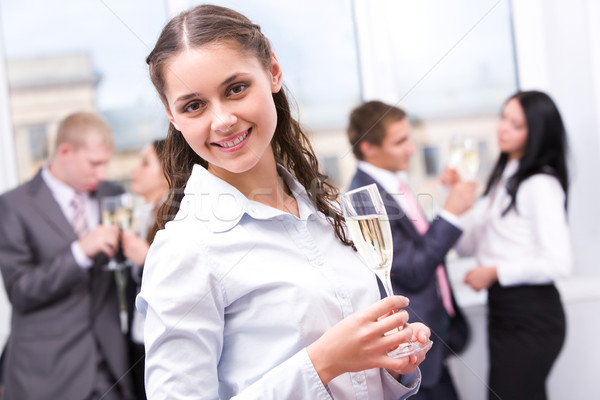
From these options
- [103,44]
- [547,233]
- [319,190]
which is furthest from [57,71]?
[547,233]

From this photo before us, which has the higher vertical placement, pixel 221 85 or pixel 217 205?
pixel 221 85

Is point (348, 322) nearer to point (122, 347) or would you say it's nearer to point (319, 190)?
point (319, 190)

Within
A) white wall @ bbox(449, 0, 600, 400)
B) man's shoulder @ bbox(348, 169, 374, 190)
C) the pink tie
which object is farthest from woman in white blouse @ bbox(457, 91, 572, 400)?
man's shoulder @ bbox(348, 169, 374, 190)

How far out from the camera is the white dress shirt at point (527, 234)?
7.41 ft

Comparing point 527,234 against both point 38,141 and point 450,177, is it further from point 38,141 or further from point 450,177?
point 38,141

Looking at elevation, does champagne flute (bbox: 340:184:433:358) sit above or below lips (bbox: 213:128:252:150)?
below

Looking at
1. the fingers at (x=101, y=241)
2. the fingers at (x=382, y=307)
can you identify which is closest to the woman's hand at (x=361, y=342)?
the fingers at (x=382, y=307)

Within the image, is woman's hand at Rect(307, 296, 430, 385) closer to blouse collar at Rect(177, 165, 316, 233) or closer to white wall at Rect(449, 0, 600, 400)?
blouse collar at Rect(177, 165, 316, 233)

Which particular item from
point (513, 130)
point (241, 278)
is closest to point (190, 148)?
point (241, 278)

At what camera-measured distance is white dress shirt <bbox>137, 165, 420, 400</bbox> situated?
790 millimetres

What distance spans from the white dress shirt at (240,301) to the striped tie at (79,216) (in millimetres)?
1710

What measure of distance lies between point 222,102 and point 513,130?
6.39 ft

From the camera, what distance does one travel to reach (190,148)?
1.07 m

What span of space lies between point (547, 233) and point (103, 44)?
234 centimetres
